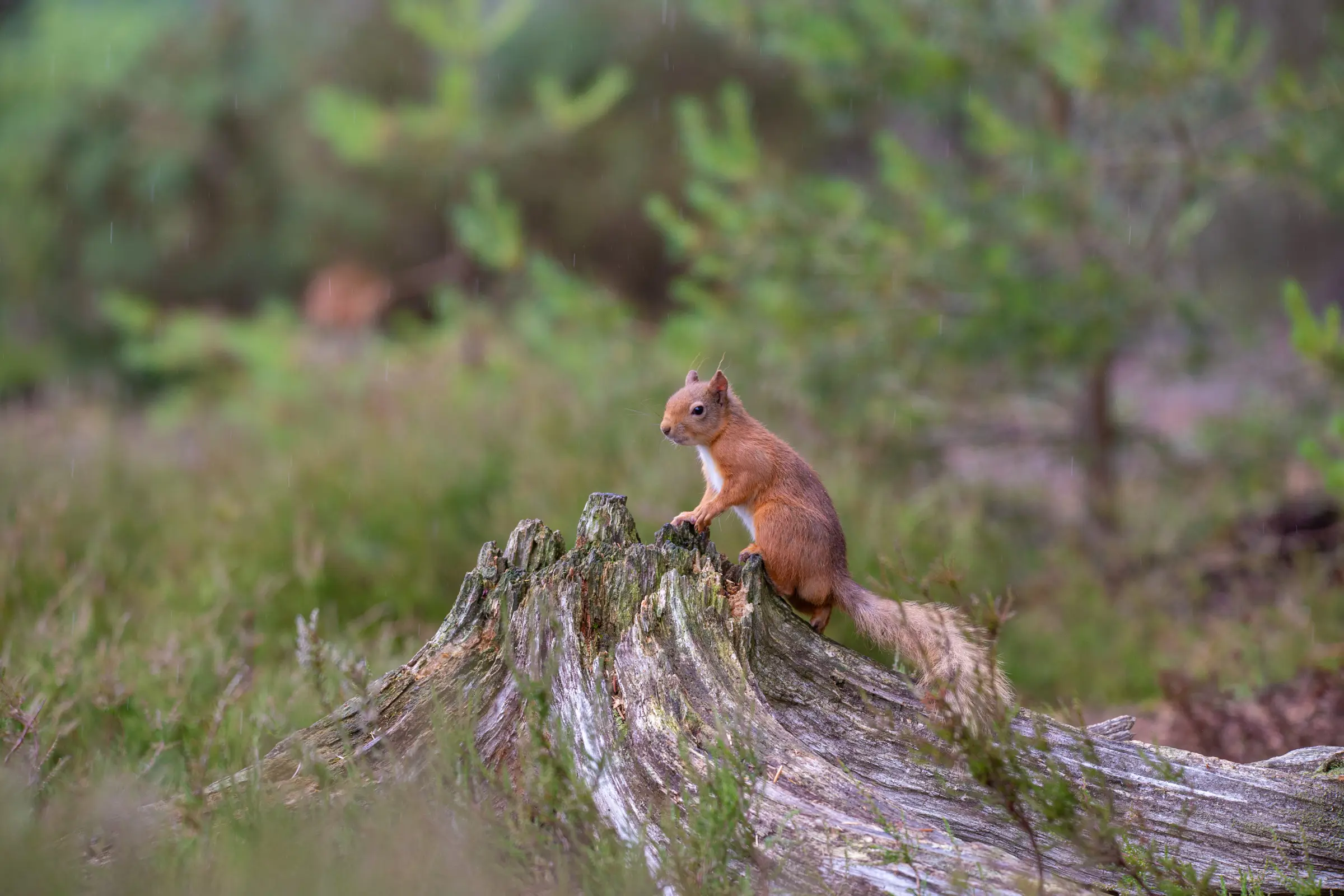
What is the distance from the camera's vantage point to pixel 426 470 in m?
6.77

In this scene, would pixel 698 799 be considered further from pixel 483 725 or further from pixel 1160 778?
pixel 1160 778

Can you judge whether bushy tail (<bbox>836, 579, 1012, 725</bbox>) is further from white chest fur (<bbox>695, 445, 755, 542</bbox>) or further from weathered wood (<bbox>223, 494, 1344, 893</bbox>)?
white chest fur (<bbox>695, 445, 755, 542</bbox>)

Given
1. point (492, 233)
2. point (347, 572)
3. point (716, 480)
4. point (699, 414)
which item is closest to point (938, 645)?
point (716, 480)

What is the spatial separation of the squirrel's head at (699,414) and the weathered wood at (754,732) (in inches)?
14.9

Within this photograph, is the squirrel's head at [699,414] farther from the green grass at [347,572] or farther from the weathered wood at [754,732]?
the green grass at [347,572]

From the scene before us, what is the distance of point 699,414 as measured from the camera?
11.3 ft

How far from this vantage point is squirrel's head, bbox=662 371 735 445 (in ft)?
11.3

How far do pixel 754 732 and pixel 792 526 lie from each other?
0.65m

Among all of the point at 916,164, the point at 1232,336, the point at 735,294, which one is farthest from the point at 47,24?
the point at 1232,336

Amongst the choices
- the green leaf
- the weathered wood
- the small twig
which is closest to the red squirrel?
the weathered wood

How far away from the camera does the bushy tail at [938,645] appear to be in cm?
248

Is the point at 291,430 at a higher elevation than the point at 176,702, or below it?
below

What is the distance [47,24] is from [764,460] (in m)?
15.6

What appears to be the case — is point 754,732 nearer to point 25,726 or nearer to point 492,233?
point 25,726
